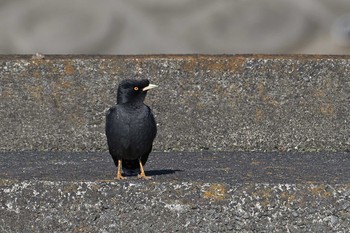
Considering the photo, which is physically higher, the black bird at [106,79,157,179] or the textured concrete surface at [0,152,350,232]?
the black bird at [106,79,157,179]

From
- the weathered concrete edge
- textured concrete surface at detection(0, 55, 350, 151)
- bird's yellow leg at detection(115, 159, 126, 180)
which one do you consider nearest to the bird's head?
bird's yellow leg at detection(115, 159, 126, 180)

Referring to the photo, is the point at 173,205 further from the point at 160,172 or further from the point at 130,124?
the point at 160,172

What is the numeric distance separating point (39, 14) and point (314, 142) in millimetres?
21638

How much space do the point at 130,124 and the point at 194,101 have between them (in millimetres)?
2302

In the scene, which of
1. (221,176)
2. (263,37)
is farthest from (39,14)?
(221,176)

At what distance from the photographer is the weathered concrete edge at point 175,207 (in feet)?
25.1

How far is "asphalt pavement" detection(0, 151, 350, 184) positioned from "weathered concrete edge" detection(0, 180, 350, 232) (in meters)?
0.18

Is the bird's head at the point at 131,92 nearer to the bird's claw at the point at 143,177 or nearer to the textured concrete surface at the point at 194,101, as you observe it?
the bird's claw at the point at 143,177

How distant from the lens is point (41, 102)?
1090 centimetres

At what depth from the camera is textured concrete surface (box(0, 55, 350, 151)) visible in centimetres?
1080

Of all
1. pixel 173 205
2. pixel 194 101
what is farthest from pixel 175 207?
pixel 194 101

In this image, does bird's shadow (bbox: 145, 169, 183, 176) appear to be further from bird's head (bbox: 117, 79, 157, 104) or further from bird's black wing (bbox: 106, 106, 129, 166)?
bird's head (bbox: 117, 79, 157, 104)

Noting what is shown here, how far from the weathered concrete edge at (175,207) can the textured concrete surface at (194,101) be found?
310 cm

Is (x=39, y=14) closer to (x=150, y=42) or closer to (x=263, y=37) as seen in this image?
(x=150, y=42)
